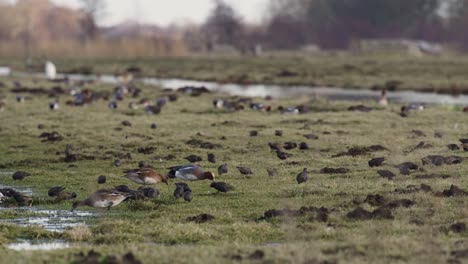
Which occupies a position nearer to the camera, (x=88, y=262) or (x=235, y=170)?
(x=88, y=262)

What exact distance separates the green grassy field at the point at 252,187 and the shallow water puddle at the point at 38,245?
0.49ft

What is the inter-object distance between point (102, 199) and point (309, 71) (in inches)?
1583

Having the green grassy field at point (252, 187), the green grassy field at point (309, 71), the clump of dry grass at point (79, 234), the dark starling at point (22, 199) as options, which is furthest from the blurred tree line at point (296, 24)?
the clump of dry grass at point (79, 234)

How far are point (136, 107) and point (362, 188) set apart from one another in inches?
609

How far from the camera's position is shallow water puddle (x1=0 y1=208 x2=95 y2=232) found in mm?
11836

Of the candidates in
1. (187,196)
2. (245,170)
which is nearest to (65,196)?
(187,196)

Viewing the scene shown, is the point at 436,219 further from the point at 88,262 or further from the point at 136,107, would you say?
the point at 136,107

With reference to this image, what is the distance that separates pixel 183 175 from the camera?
47.0ft

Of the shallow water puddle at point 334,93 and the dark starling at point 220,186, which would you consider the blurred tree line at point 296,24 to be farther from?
the dark starling at point 220,186

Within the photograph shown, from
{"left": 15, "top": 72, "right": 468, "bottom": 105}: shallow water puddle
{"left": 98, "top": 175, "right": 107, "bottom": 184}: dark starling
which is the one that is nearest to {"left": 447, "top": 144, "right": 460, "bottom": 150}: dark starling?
{"left": 98, "top": 175, "right": 107, "bottom": 184}: dark starling

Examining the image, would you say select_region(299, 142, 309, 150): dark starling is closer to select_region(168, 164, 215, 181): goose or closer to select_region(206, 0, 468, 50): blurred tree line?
select_region(168, 164, 215, 181): goose

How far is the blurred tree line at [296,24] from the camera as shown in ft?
317

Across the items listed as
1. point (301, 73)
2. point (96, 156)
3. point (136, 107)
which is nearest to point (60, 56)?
point (301, 73)

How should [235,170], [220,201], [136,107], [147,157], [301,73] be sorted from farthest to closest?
[301,73] → [136,107] → [147,157] → [235,170] → [220,201]
